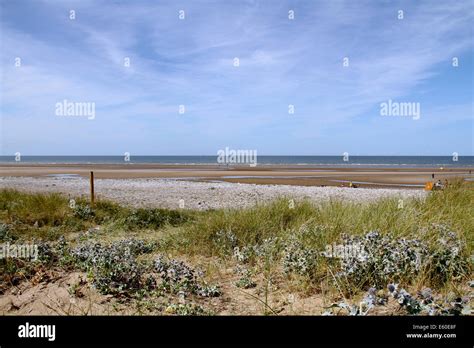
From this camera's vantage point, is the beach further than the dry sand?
Yes

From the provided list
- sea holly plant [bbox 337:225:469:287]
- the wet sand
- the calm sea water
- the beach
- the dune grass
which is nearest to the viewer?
sea holly plant [bbox 337:225:469:287]

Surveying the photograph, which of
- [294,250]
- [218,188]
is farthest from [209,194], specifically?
[294,250]

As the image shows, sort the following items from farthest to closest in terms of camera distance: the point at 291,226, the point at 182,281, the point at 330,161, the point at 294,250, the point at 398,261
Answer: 1. the point at 330,161
2. the point at 291,226
3. the point at 294,250
4. the point at 182,281
5. the point at 398,261

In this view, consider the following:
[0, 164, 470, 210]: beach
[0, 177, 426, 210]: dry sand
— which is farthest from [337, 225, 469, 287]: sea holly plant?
[0, 177, 426, 210]: dry sand

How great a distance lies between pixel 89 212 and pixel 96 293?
18.3 feet

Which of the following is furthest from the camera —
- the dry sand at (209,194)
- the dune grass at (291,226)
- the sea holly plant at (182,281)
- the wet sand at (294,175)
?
the wet sand at (294,175)

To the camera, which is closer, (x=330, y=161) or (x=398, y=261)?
(x=398, y=261)

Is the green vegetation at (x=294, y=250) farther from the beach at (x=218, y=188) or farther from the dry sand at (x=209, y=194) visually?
the dry sand at (x=209, y=194)

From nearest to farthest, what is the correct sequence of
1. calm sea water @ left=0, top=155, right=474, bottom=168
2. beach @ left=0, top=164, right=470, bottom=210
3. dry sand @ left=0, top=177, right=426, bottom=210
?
dry sand @ left=0, top=177, right=426, bottom=210
beach @ left=0, top=164, right=470, bottom=210
calm sea water @ left=0, top=155, right=474, bottom=168

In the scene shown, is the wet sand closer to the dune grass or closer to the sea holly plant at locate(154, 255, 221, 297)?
the dune grass

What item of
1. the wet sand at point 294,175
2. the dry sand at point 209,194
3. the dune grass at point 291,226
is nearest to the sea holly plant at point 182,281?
the dune grass at point 291,226

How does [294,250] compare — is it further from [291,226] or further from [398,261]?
[291,226]

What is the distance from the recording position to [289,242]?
466cm
